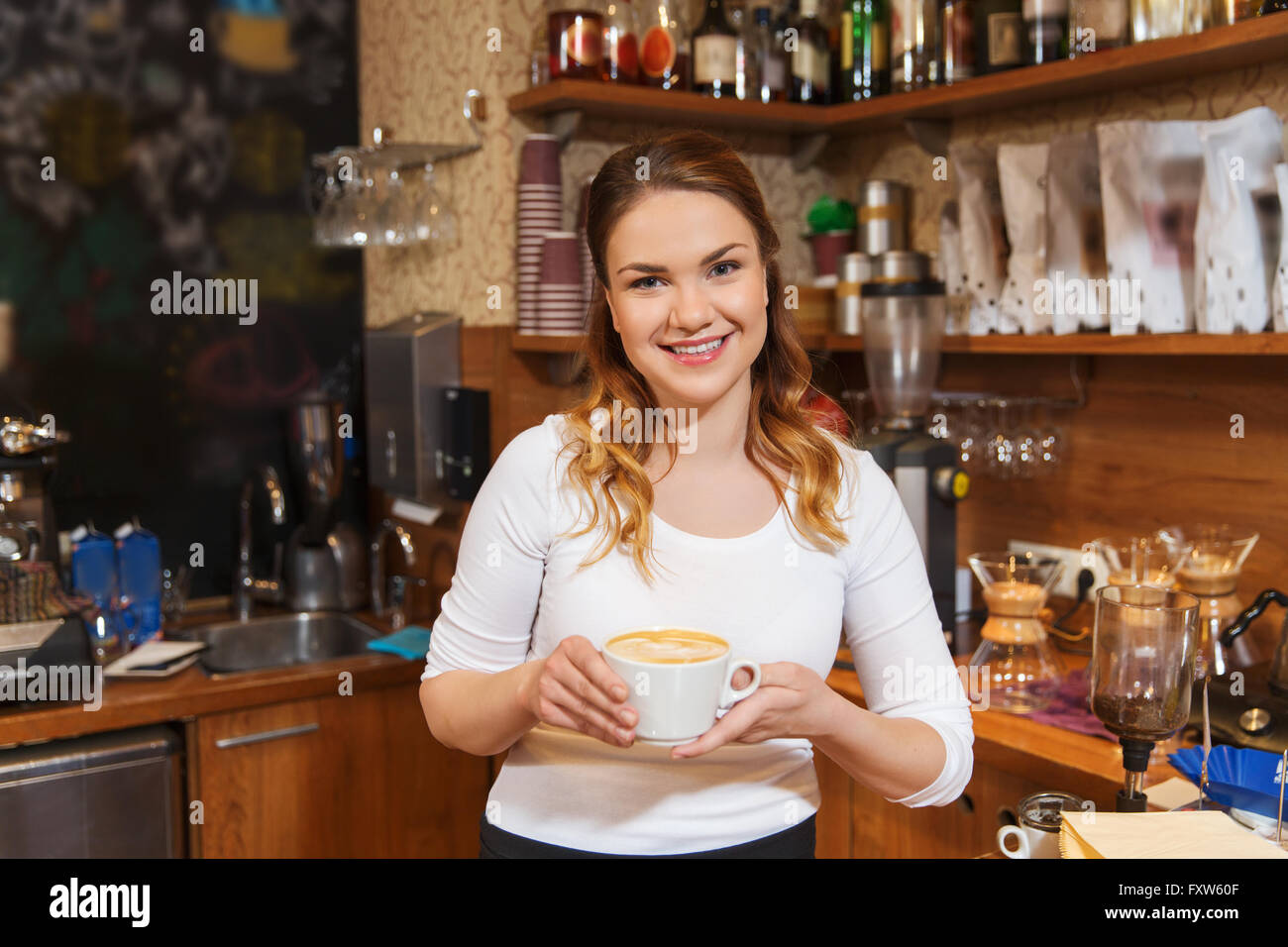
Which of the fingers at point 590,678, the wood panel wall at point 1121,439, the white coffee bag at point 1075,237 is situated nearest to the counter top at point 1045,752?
the wood panel wall at point 1121,439

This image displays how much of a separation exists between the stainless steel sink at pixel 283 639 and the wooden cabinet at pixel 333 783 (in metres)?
0.34

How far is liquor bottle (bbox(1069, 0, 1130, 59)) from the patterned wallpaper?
0.74 feet

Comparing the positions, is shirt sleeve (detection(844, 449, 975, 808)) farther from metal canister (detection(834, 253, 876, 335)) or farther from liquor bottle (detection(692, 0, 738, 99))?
liquor bottle (detection(692, 0, 738, 99))

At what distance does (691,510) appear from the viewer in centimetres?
139

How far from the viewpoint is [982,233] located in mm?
2510

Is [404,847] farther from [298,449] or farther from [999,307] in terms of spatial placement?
[999,307]

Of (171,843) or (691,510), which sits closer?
(691,510)

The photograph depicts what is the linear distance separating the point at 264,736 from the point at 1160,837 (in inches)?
73.1

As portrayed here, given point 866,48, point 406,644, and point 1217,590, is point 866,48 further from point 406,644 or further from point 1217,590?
point 406,644

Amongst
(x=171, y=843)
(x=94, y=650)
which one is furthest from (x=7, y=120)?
(x=171, y=843)

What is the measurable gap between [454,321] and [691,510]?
170cm

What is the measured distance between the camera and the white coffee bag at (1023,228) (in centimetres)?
238

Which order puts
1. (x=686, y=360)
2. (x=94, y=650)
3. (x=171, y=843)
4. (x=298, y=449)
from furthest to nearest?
(x=298, y=449)
(x=94, y=650)
(x=171, y=843)
(x=686, y=360)
